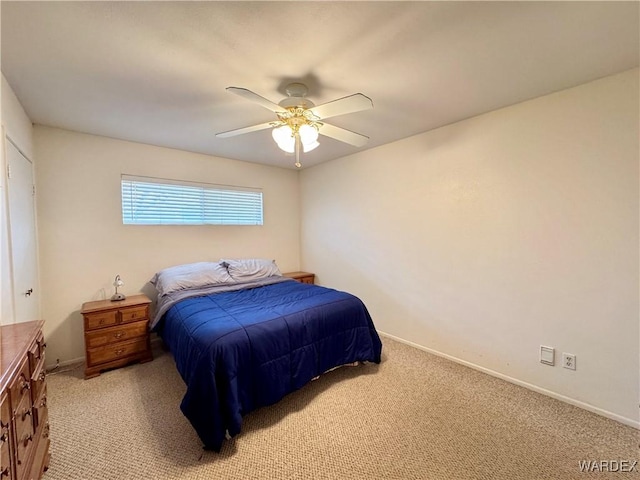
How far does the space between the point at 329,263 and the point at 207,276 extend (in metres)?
1.72

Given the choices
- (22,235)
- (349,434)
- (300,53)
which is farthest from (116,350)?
(300,53)

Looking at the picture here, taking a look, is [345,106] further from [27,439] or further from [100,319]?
[100,319]

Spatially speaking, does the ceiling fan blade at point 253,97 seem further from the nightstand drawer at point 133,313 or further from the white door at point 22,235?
the nightstand drawer at point 133,313

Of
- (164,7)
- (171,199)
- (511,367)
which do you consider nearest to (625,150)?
(511,367)

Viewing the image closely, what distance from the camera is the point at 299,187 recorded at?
179 inches

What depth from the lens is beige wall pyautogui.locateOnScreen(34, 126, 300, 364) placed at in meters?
2.62

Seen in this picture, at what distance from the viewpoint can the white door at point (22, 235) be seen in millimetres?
1848

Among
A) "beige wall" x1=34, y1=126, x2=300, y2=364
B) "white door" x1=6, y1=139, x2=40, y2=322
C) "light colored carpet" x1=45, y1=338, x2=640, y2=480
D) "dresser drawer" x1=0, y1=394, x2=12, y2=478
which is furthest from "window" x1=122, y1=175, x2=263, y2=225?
"dresser drawer" x1=0, y1=394, x2=12, y2=478

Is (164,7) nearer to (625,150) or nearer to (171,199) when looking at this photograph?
(171,199)

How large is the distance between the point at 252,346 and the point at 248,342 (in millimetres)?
40

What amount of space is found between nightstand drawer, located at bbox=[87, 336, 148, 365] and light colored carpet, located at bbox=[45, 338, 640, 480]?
185 millimetres

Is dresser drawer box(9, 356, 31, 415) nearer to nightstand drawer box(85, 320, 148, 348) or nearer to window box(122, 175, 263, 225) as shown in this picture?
nightstand drawer box(85, 320, 148, 348)

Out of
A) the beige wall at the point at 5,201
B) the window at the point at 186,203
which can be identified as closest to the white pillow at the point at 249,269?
the window at the point at 186,203

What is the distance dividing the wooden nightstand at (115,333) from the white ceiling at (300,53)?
1.74 meters
